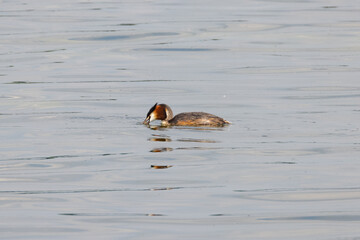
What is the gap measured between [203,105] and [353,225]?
8.07 metres

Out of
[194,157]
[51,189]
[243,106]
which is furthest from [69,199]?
[243,106]

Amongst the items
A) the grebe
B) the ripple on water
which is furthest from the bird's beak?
the ripple on water

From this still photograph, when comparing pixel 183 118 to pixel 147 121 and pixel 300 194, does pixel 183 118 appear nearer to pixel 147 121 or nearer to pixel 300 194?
pixel 147 121

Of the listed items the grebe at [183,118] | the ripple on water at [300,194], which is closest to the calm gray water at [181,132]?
the ripple on water at [300,194]

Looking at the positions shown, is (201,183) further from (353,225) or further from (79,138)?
(79,138)

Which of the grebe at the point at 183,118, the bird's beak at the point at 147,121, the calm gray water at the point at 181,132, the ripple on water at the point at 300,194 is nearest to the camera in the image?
the calm gray water at the point at 181,132

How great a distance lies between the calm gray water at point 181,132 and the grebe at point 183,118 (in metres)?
0.13

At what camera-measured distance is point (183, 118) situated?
14383 millimetres

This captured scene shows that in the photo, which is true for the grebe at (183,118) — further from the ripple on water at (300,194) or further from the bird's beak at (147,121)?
the ripple on water at (300,194)

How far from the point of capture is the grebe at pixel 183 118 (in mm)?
14141

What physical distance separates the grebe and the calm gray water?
5.3 inches

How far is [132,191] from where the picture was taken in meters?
10.4

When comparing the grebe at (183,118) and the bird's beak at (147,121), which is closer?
the grebe at (183,118)

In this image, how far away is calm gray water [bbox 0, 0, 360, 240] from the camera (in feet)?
30.7
